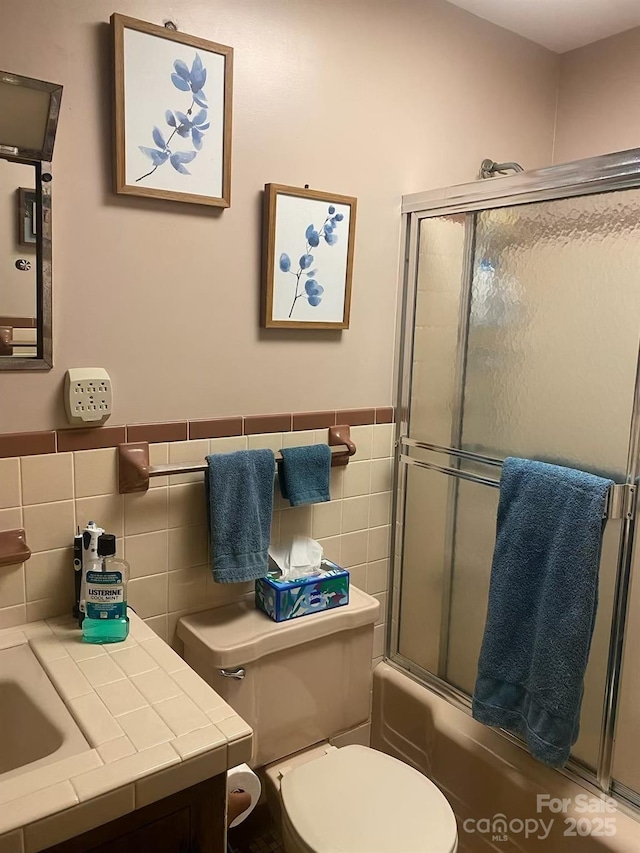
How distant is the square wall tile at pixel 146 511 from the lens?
153 cm

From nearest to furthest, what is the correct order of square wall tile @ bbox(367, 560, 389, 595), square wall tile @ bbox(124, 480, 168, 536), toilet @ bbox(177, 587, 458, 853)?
toilet @ bbox(177, 587, 458, 853), square wall tile @ bbox(124, 480, 168, 536), square wall tile @ bbox(367, 560, 389, 595)

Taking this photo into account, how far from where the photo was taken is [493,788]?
1.66m

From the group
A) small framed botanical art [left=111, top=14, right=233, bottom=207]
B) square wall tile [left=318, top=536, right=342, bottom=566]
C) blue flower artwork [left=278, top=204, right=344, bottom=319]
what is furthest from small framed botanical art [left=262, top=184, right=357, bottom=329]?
square wall tile [left=318, top=536, right=342, bottom=566]

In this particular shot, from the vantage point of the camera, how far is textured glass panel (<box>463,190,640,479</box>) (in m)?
1.46

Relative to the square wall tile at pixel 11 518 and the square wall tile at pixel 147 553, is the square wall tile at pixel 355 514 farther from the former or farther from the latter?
the square wall tile at pixel 11 518

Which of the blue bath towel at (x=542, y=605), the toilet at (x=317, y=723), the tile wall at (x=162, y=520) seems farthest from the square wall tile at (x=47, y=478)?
the blue bath towel at (x=542, y=605)

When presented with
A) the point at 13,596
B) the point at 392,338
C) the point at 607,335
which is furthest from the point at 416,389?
the point at 13,596

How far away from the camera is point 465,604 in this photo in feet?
6.22

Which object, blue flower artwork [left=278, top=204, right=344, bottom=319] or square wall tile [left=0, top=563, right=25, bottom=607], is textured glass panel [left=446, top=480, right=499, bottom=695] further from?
square wall tile [left=0, top=563, right=25, bottom=607]

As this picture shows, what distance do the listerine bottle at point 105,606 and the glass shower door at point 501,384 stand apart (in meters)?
0.96

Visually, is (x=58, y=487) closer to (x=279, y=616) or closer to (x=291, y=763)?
(x=279, y=616)

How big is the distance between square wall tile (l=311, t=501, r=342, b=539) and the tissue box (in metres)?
0.15

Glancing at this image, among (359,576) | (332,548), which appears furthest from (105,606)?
(359,576)

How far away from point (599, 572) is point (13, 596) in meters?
1.27
